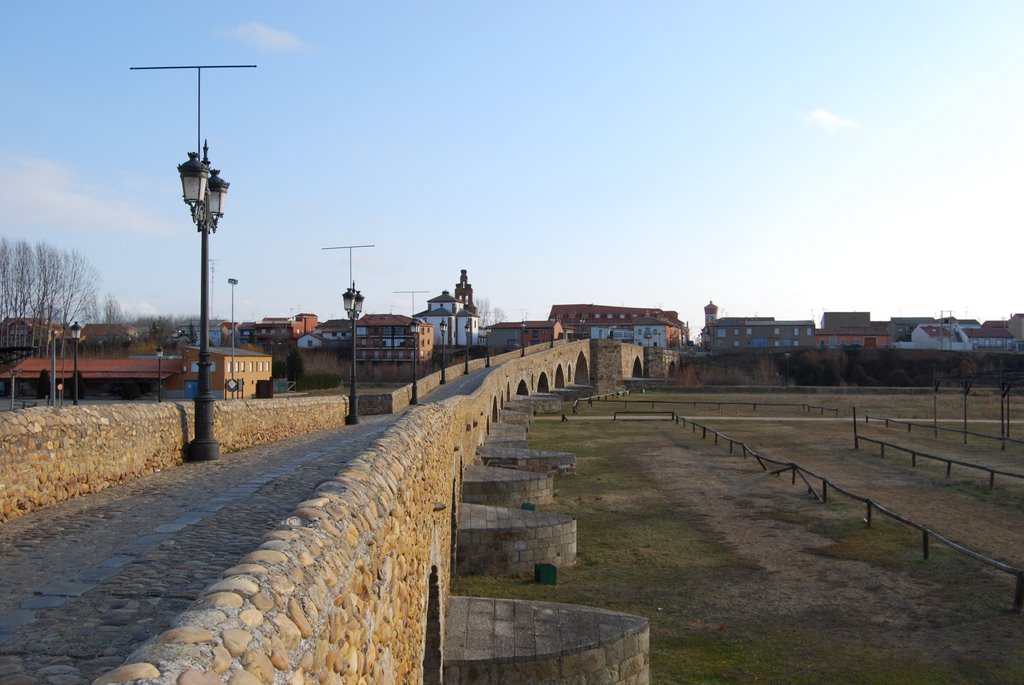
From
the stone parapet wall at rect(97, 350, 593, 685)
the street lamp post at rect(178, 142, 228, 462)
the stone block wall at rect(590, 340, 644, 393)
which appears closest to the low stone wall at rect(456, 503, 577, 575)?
the street lamp post at rect(178, 142, 228, 462)

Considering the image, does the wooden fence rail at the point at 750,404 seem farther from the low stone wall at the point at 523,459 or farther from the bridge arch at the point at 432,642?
the bridge arch at the point at 432,642

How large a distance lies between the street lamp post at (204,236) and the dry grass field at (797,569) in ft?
18.2

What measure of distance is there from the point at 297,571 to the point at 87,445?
19.4ft

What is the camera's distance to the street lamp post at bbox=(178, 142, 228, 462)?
10180mm

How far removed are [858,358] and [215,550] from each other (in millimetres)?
94405

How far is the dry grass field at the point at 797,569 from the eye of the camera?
11.0 m

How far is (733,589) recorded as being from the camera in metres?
14.0

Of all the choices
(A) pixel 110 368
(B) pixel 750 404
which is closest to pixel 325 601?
(A) pixel 110 368

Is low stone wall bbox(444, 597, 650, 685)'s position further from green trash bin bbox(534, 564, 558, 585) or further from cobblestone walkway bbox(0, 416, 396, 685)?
green trash bin bbox(534, 564, 558, 585)

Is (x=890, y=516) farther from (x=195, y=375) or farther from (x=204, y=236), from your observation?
(x=195, y=375)

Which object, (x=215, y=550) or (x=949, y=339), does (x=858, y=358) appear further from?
(x=215, y=550)

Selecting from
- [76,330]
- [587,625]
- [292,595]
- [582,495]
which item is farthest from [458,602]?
[76,330]

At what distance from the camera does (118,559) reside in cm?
527

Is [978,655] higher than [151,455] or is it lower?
lower
